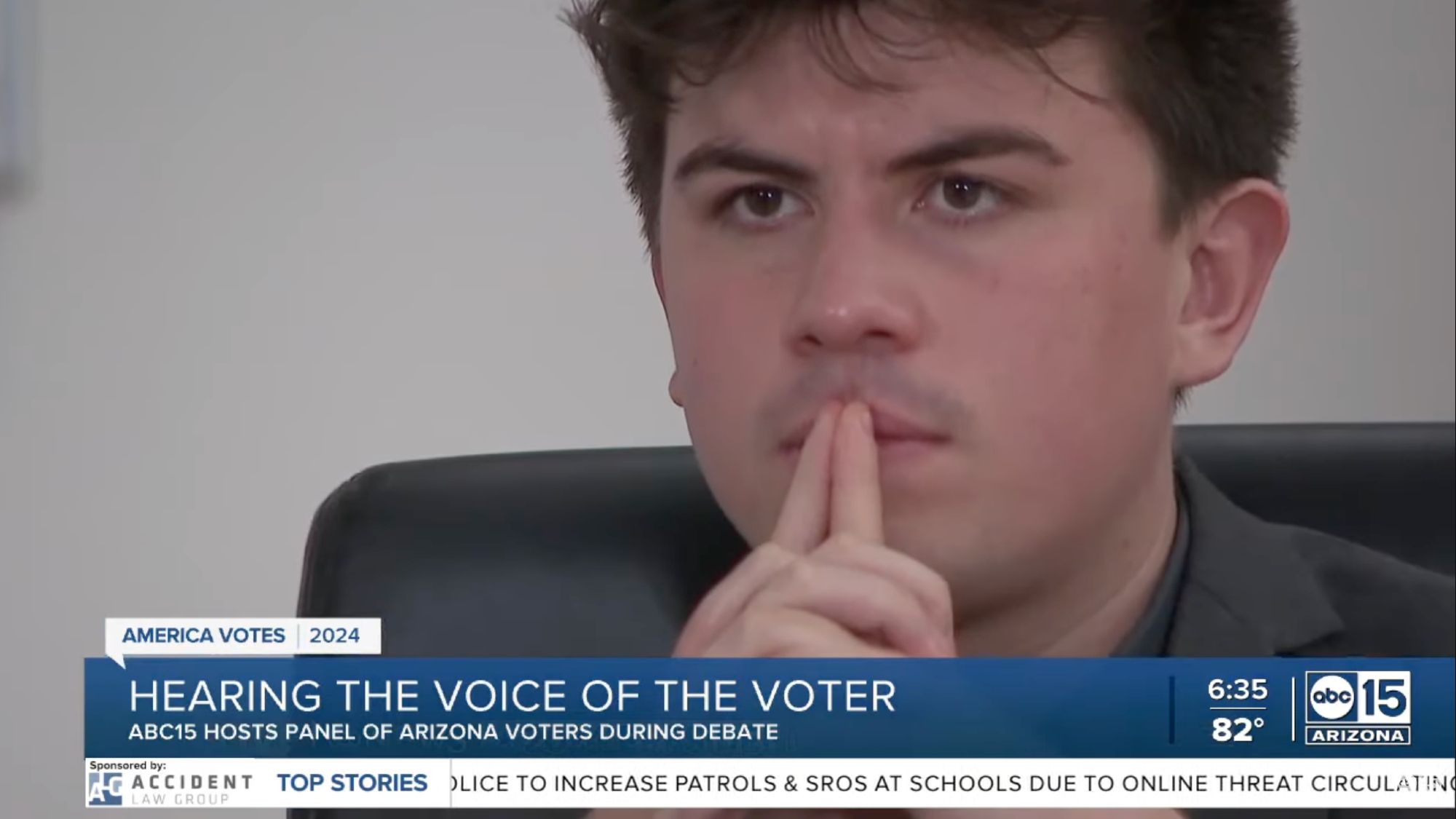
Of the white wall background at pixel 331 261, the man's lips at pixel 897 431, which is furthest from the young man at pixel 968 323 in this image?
the white wall background at pixel 331 261

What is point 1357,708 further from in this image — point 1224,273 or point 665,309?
point 665,309

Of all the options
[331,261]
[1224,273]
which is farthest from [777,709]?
[331,261]

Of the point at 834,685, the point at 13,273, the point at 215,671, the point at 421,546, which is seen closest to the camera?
the point at 834,685

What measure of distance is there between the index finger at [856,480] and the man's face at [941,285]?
11 millimetres

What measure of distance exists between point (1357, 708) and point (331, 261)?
2.53ft

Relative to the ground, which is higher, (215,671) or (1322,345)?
(1322,345)

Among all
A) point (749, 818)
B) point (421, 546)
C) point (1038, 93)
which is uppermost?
point (1038, 93)

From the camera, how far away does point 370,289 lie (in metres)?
1.03

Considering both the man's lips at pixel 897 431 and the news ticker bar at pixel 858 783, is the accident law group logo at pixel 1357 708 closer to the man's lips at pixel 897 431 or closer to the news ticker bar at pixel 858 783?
the news ticker bar at pixel 858 783

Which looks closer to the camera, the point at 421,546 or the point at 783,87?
the point at 783,87

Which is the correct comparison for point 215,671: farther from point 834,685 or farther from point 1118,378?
point 1118,378

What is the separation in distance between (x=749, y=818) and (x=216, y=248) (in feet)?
2.17

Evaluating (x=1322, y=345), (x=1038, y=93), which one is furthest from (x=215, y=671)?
(x=1322, y=345)

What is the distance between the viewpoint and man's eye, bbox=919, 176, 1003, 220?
2.16 ft
